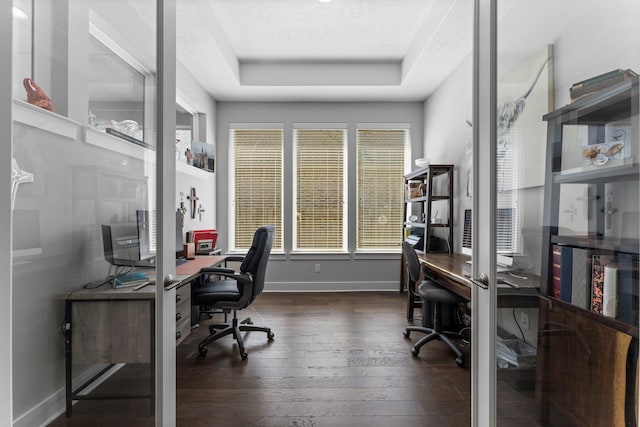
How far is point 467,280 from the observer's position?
6.46ft

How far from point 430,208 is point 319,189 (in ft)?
5.51

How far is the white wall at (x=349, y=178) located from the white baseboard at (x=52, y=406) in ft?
9.88

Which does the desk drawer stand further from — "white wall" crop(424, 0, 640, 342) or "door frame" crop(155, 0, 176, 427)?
"white wall" crop(424, 0, 640, 342)

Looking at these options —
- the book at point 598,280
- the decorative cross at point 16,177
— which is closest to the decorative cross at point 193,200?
the decorative cross at point 16,177

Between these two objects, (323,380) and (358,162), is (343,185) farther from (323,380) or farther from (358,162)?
(323,380)

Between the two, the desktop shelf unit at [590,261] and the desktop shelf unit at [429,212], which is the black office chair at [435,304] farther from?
the desktop shelf unit at [590,261]

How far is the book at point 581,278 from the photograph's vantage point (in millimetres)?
1042

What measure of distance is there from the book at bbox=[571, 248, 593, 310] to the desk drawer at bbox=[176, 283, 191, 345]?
2217 mm

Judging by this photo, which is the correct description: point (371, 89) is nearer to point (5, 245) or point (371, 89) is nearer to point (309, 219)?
point (309, 219)

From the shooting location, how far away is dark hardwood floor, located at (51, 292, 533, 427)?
167cm

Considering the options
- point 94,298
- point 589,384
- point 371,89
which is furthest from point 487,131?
point 371,89

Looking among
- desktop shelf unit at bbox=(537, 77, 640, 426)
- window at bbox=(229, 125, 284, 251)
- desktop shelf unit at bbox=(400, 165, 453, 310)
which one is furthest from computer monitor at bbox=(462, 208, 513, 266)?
window at bbox=(229, 125, 284, 251)

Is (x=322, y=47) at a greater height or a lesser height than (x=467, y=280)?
greater

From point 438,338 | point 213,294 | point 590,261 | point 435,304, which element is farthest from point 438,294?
point 213,294
